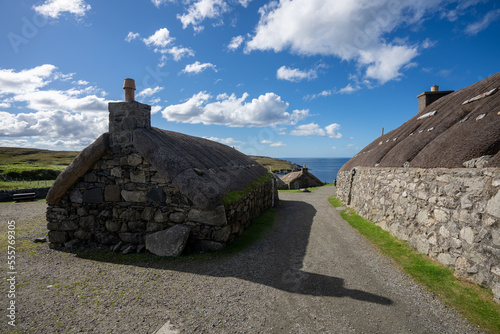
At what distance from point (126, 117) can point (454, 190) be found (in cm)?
1014

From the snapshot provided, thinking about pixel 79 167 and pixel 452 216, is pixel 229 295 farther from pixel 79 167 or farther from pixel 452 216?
pixel 79 167

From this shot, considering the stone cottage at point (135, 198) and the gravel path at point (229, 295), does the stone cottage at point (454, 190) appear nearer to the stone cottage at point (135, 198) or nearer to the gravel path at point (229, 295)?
the gravel path at point (229, 295)

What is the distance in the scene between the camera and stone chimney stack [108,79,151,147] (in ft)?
26.9

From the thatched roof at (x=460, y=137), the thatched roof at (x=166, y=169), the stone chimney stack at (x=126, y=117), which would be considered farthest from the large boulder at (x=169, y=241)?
the thatched roof at (x=460, y=137)

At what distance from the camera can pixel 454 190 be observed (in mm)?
6129

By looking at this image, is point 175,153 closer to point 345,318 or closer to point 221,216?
point 221,216

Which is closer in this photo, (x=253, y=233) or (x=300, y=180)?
(x=253, y=233)

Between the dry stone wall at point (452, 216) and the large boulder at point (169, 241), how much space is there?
726 cm

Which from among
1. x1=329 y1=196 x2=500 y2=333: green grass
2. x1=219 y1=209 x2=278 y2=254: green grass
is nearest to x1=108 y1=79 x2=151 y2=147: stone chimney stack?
x1=219 y1=209 x2=278 y2=254: green grass

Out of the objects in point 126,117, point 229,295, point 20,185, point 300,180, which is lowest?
point 229,295

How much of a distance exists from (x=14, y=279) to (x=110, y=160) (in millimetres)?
3980

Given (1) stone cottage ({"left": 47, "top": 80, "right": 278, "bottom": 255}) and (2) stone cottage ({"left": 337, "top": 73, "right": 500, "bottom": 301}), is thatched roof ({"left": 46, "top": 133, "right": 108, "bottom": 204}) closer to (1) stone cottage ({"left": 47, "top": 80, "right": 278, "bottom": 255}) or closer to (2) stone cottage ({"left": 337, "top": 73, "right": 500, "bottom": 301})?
(1) stone cottage ({"left": 47, "top": 80, "right": 278, "bottom": 255})

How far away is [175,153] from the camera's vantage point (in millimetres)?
8414

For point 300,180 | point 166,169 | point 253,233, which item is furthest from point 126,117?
point 300,180
